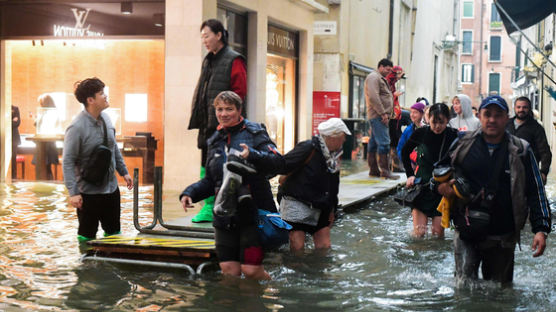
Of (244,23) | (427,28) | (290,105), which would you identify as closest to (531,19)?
(244,23)

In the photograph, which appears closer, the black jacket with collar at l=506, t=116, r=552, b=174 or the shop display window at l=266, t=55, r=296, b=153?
the black jacket with collar at l=506, t=116, r=552, b=174

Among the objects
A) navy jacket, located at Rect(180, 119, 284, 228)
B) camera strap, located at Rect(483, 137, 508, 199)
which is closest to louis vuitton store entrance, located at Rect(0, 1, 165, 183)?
navy jacket, located at Rect(180, 119, 284, 228)

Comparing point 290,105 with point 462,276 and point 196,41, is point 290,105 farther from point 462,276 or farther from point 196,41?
point 462,276

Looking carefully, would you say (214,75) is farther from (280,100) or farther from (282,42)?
(280,100)

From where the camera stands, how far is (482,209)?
6.25m

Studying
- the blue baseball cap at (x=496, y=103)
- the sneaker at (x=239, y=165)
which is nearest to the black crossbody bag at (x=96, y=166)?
the sneaker at (x=239, y=165)

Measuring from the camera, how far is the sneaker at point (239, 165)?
20.7ft

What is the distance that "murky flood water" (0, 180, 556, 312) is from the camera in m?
6.36

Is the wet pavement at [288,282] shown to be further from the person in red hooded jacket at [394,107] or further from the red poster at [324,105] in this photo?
the red poster at [324,105]

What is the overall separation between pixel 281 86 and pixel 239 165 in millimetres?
14356

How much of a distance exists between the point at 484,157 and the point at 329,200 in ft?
6.97

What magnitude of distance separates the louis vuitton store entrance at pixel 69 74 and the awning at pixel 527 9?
613cm

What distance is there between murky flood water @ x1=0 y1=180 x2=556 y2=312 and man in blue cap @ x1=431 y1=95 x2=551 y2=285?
526mm

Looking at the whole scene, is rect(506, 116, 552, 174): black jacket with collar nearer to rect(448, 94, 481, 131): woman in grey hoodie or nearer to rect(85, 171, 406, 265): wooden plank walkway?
rect(448, 94, 481, 131): woman in grey hoodie
